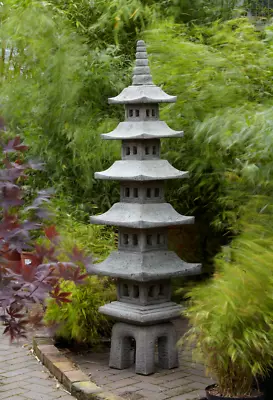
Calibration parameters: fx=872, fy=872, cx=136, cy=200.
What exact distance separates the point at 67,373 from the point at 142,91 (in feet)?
7.29

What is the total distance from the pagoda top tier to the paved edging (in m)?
2.07

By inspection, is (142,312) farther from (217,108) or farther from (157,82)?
(157,82)

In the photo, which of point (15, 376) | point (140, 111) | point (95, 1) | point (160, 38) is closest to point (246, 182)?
point (140, 111)

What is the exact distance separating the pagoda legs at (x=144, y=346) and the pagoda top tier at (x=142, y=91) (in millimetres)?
1727

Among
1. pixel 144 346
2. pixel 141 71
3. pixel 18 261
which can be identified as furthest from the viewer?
pixel 141 71

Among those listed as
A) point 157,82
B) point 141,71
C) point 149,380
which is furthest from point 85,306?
point 157,82

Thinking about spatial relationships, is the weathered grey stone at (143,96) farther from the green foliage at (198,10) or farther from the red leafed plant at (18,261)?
the green foliage at (198,10)

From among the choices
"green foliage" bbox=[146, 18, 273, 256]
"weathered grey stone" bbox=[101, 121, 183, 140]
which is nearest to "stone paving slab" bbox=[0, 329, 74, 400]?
"weathered grey stone" bbox=[101, 121, 183, 140]

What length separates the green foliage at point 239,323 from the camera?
5.32 meters

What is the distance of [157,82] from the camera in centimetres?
803

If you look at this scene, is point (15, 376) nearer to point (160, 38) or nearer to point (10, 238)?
point (10, 238)

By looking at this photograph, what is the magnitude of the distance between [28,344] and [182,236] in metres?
2.06

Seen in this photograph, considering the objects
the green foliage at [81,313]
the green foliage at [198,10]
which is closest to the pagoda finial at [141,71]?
the green foliage at [81,313]

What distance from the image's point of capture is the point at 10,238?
4.57 metres
